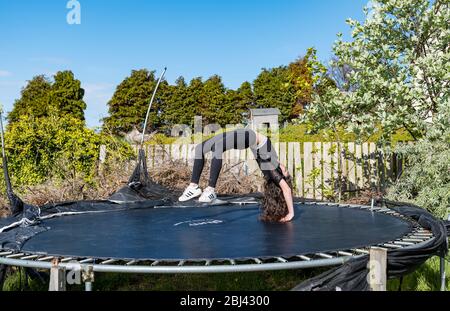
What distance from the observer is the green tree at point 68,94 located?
1216cm

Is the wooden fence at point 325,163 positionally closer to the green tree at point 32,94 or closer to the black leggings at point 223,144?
the black leggings at point 223,144

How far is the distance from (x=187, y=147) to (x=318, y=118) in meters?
1.74

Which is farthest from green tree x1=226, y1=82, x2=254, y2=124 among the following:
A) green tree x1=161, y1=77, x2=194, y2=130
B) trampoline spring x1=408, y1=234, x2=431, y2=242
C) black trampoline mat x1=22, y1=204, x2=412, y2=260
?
trampoline spring x1=408, y1=234, x2=431, y2=242

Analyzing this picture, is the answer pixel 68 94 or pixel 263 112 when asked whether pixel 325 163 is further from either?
pixel 68 94

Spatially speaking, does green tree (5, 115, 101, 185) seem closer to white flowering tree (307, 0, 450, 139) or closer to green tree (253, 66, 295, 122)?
white flowering tree (307, 0, 450, 139)

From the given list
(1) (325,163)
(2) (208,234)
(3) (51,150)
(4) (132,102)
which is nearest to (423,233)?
(2) (208,234)

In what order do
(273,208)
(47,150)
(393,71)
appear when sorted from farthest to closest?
(47,150)
(393,71)
(273,208)

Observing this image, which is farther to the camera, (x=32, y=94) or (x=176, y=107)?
(x=176, y=107)

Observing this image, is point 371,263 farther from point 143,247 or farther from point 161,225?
point 161,225

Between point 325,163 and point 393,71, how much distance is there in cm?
137

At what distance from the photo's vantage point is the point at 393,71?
14.3 ft

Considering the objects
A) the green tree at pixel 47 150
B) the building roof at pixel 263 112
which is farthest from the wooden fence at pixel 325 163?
the building roof at pixel 263 112

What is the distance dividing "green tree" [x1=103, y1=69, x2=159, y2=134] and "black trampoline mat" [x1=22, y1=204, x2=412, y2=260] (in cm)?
1059

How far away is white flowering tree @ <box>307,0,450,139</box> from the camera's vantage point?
4152 mm
